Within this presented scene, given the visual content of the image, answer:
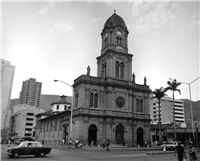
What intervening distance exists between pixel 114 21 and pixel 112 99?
65.5ft

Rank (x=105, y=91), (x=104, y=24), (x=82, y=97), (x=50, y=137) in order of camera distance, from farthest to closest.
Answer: (x=50, y=137), (x=104, y=24), (x=105, y=91), (x=82, y=97)

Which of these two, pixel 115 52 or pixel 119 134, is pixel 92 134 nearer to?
pixel 119 134

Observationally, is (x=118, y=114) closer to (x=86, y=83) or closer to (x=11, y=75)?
(x=86, y=83)

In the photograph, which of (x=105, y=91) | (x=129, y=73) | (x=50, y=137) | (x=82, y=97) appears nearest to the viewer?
(x=82, y=97)

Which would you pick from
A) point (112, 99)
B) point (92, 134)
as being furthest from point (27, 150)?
point (112, 99)

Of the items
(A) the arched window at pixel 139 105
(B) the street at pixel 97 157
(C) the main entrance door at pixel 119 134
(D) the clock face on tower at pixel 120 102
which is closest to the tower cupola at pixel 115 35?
(D) the clock face on tower at pixel 120 102

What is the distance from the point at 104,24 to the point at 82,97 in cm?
2216

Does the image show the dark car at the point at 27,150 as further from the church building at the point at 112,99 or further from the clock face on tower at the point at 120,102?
the clock face on tower at the point at 120,102

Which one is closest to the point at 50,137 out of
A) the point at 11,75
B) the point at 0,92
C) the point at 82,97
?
the point at 82,97

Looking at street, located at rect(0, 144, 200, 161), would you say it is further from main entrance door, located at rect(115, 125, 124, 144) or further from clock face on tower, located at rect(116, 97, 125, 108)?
clock face on tower, located at rect(116, 97, 125, 108)

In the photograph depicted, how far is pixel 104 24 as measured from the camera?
184 feet

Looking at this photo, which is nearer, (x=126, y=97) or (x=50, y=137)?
(x=126, y=97)

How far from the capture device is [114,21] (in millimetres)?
52969

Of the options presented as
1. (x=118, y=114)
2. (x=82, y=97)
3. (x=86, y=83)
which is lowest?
(x=118, y=114)
